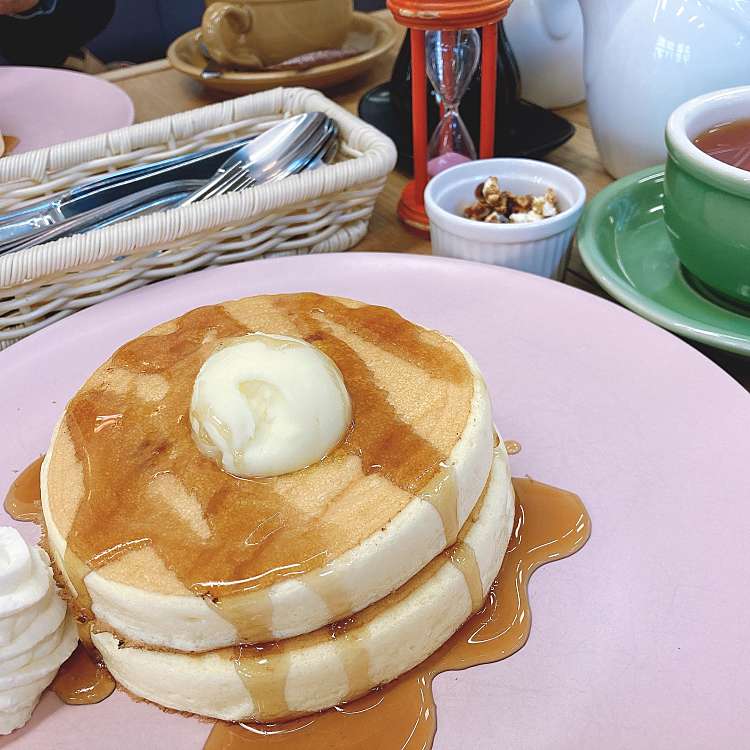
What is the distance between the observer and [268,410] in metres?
0.86

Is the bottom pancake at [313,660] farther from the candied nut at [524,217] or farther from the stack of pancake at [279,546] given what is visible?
the candied nut at [524,217]

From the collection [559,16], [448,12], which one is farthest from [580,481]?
[559,16]

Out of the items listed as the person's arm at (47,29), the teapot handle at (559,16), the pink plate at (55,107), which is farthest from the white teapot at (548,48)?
the person's arm at (47,29)

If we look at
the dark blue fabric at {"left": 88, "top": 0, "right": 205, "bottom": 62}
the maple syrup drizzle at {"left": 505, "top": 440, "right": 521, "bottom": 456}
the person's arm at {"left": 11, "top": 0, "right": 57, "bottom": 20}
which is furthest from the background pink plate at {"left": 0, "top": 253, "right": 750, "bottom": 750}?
the dark blue fabric at {"left": 88, "top": 0, "right": 205, "bottom": 62}

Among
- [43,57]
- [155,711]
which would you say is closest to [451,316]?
[155,711]

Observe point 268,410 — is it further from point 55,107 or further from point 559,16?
point 55,107

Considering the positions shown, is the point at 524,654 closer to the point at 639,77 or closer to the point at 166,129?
the point at 639,77

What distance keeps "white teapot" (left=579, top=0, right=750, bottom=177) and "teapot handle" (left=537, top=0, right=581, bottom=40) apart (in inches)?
9.6

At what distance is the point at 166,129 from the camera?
1542mm

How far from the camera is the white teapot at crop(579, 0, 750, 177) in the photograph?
1361 millimetres

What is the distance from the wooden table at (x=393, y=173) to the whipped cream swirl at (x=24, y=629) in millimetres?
936

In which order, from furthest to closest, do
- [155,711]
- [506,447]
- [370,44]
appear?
1. [370,44]
2. [506,447]
3. [155,711]

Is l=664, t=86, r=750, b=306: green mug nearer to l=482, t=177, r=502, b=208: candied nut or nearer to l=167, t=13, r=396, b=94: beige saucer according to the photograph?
l=482, t=177, r=502, b=208: candied nut

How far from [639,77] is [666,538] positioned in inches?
37.4
